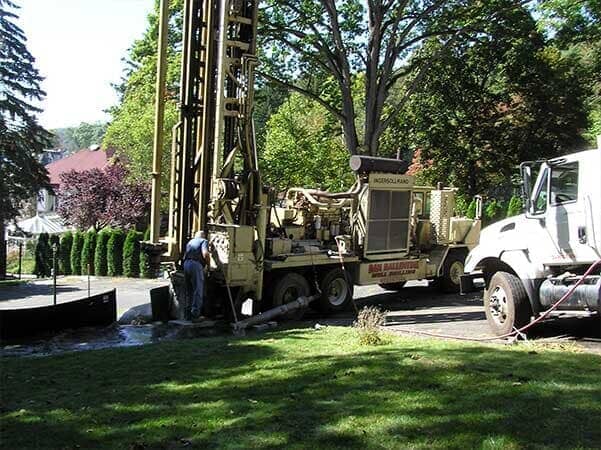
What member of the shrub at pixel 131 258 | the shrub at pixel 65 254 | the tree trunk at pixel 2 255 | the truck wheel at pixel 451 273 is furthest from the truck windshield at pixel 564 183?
the tree trunk at pixel 2 255

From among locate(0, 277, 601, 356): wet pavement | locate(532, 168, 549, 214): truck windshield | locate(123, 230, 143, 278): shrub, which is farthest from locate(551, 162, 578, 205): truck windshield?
locate(123, 230, 143, 278): shrub

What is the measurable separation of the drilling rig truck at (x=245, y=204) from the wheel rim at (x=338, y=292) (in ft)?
0.07

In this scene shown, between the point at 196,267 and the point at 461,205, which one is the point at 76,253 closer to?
the point at 461,205

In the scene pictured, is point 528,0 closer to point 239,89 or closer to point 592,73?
point 592,73

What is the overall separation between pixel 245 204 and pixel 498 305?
484cm

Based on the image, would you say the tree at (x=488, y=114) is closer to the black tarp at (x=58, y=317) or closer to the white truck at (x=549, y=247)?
the white truck at (x=549, y=247)

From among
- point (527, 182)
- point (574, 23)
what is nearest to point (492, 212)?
point (574, 23)

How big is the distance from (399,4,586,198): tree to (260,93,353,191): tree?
3827 millimetres

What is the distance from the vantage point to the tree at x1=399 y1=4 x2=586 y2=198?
28297mm

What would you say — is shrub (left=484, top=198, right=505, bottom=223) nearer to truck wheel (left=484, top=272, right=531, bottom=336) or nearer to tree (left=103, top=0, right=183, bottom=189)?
tree (left=103, top=0, right=183, bottom=189)

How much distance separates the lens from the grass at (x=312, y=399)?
477 centimetres

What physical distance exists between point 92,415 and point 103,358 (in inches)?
114

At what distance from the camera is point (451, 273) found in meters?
16.3

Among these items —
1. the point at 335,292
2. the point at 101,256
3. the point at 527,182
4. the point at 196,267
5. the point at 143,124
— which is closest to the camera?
the point at 527,182
